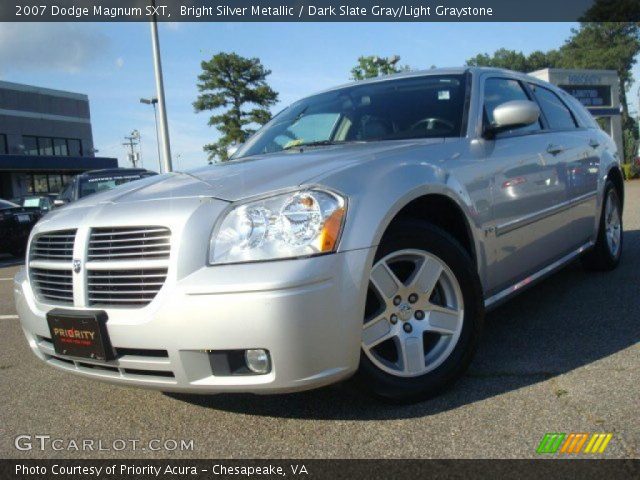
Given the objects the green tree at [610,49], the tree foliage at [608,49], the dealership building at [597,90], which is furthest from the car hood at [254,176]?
the green tree at [610,49]

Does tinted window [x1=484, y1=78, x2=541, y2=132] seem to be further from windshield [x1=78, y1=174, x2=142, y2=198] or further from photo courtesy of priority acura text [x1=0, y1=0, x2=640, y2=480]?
windshield [x1=78, y1=174, x2=142, y2=198]

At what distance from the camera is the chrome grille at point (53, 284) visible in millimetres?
2586

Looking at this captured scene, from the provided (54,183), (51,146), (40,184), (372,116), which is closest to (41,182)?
(40,184)

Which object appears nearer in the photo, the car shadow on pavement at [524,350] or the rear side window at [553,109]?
the car shadow on pavement at [524,350]

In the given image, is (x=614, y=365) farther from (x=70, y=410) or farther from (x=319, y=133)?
(x=70, y=410)

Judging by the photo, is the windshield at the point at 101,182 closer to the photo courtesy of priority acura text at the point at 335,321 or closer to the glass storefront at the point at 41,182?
the photo courtesy of priority acura text at the point at 335,321

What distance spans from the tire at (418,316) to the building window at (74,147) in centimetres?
4763

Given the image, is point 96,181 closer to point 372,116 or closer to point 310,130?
point 310,130

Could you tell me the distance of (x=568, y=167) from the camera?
4117mm

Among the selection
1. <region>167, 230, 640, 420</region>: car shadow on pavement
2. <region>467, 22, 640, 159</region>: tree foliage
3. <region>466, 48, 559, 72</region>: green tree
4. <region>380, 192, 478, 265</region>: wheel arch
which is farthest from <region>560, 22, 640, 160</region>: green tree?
<region>380, 192, 478, 265</region>: wheel arch

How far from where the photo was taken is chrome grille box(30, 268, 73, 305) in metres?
2.59

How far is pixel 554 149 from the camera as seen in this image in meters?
3.92

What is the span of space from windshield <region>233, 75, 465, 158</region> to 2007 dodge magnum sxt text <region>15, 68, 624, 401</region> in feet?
0.06

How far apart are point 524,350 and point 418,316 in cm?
89
